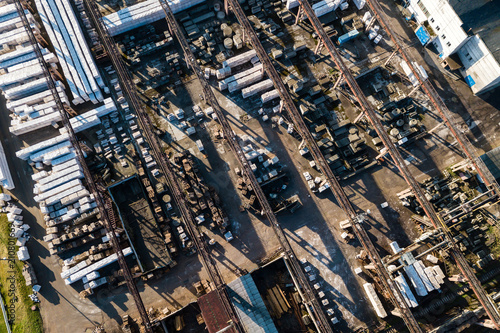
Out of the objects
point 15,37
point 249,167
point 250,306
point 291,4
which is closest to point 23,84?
point 15,37

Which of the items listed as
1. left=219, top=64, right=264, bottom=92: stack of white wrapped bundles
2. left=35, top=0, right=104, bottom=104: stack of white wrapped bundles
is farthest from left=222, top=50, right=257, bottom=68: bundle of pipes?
left=35, top=0, right=104, bottom=104: stack of white wrapped bundles

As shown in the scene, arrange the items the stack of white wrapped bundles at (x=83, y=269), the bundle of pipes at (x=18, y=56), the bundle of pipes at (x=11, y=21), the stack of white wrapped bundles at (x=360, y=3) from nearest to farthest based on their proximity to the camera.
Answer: the stack of white wrapped bundles at (x=83, y=269) → the bundle of pipes at (x=18, y=56) → the bundle of pipes at (x=11, y=21) → the stack of white wrapped bundles at (x=360, y=3)

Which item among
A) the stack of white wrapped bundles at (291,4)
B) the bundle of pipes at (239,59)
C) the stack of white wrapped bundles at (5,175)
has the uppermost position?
the stack of white wrapped bundles at (291,4)

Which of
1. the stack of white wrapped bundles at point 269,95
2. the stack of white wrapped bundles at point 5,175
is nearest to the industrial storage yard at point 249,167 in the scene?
the stack of white wrapped bundles at point 5,175

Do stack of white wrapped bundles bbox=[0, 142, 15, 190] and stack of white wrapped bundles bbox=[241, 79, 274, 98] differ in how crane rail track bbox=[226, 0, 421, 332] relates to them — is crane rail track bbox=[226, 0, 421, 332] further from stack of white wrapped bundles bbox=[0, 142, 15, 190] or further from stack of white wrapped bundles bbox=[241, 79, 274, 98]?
stack of white wrapped bundles bbox=[0, 142, 15, 190]

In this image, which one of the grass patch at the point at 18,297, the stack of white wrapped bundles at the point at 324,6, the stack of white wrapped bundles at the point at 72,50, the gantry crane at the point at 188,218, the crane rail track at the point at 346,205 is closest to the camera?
the gantry crane at the point at 188,218

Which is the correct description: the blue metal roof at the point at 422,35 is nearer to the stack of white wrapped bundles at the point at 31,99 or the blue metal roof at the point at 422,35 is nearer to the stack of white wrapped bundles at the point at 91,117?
the stack of white wrapped bundles at the point at 91,117

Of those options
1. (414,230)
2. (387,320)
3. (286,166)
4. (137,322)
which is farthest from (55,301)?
(414,230)
